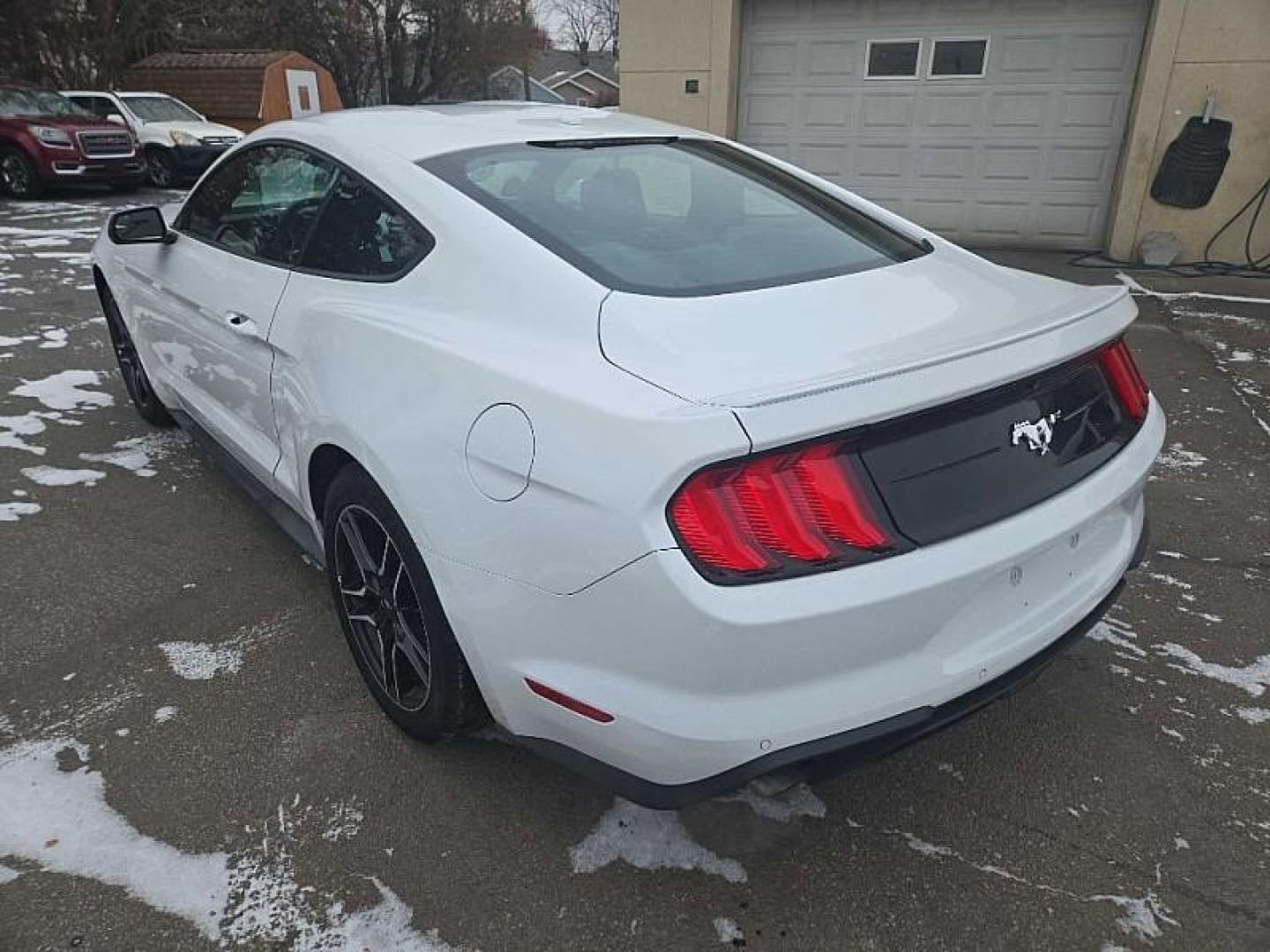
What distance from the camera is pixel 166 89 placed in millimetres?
21531

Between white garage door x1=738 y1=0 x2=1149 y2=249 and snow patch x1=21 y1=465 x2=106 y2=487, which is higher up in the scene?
white garage door x1=738 y1=0 x2=1149 y2=249

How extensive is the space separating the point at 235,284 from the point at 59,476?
1765 mm

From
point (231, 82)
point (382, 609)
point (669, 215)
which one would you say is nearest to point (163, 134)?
point (231, 82)

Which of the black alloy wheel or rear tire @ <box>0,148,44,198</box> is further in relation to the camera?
rear tire @ <box>0,148,44,198</box>

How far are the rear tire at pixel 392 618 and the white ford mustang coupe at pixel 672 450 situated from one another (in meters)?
0.01

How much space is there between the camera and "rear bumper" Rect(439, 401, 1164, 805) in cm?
152

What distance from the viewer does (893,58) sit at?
945 centimetres

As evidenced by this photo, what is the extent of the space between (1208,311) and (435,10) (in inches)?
1196

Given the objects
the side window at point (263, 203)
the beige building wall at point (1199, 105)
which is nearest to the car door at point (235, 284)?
the side window at point (263, 203)

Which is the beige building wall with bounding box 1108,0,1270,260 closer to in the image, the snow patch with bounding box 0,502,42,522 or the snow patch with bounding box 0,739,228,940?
the snow patch with bounding box 0,502,42,522

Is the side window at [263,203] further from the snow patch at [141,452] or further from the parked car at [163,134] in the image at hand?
the parked car at [163,134]

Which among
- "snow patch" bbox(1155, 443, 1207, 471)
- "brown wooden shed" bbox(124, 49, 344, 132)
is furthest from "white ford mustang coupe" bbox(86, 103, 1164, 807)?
"brown wooden shed" bbox(124, 49, 344, 132)

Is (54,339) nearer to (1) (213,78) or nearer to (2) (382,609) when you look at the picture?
(2) (382,609)

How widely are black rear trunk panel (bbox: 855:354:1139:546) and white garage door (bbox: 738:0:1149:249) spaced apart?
8616 millimetres
